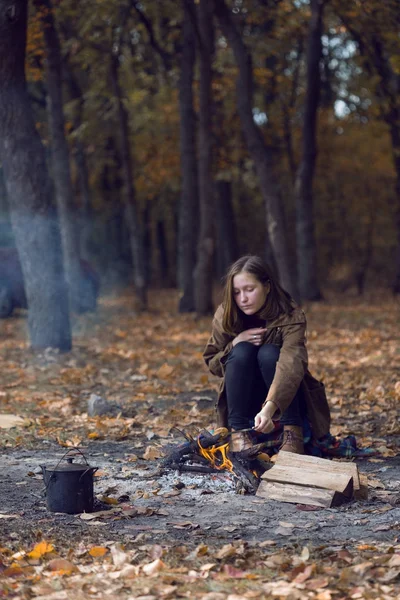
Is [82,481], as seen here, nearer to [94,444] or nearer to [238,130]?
[94,444]

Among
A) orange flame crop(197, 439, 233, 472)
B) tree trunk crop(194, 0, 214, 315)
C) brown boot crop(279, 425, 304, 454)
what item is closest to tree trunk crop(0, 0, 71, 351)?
tree trunk crop(194, 0, 214, 315)

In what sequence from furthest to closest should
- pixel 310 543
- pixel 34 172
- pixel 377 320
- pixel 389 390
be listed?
pixel 377 320 < pixel 34 172 < pixel 389 390 < pixel 310 543

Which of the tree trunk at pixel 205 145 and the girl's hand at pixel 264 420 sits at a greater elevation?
the tree trunk at pixel 205 145

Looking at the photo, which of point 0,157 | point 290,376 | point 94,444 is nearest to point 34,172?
point 0,157

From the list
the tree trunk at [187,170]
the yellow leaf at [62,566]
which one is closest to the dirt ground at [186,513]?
the yellow leaf at [62,566]

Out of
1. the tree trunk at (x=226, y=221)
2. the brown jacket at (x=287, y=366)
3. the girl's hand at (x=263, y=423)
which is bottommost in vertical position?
the girl's hand at (x=263, y=423)

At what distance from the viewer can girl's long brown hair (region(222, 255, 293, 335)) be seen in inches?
221

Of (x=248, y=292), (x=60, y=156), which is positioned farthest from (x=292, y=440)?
(x=60, y=156)

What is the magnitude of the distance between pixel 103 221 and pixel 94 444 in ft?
99.8

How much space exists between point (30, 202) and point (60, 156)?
613 cm

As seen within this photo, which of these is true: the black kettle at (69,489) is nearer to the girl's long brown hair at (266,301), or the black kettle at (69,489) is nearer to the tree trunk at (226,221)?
the girl's long brown hair at (266,301)

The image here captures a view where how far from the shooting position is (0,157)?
37.5 ft

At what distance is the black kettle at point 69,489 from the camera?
4.66 metres

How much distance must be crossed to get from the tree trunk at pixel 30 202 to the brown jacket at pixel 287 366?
5991 mm
